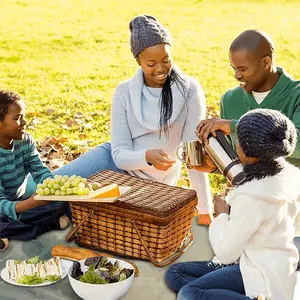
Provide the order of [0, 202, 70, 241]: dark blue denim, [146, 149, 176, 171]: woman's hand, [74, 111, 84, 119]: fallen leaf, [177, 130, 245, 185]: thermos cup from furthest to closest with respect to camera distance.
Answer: [74, 111, 84, 119]: fallen leaf
[0, 202, 70, 241]: dark blue denim
[146, 149, 176, 171]: woman's hand
[177, 130, 245, 185]: thermos cup

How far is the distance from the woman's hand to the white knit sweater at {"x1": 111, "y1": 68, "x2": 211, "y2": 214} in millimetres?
147

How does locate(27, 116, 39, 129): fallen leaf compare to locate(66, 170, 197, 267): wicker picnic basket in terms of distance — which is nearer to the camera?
locate(66, 170, 197, 267): wicker picnic basket

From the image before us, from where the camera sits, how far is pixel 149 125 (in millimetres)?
3691

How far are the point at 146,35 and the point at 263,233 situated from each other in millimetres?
1481

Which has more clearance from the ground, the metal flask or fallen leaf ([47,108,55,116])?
the metal flask

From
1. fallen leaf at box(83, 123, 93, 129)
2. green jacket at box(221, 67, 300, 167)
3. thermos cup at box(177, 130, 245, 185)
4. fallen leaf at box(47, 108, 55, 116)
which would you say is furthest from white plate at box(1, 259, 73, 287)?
fallen leaf at box(47, 108, 55, 116)

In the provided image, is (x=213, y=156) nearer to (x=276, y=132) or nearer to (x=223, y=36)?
(x=276, y=132)

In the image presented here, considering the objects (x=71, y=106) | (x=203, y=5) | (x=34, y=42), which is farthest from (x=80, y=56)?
(x=203, y=5)

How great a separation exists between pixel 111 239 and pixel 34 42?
19.8ft

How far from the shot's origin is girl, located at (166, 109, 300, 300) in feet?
7.87

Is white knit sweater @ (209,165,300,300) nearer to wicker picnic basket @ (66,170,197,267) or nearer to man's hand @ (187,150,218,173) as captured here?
wicker picnic basket @ (66,170,197,267)

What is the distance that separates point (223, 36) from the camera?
368 inches

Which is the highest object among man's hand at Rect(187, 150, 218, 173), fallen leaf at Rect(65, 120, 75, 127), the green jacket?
the green jacket

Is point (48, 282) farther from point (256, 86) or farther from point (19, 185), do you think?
point (256, 86)
